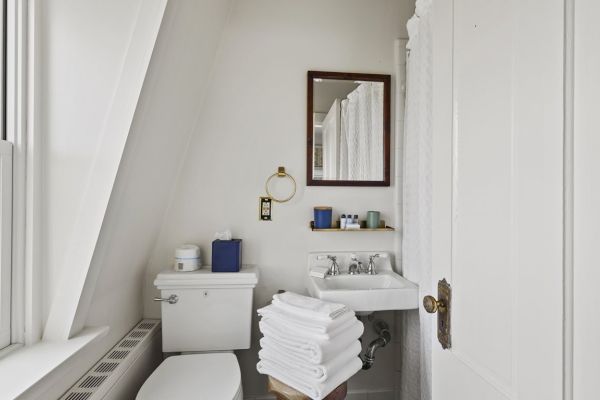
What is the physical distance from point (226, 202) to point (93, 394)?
1.01m

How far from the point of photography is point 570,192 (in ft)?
1.47

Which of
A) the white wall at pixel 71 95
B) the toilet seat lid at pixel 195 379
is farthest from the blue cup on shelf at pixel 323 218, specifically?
the white wall at pixel 71 95

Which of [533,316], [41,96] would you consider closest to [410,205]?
[533,316]

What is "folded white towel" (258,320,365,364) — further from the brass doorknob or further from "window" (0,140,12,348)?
"window" (0,140,12,348)

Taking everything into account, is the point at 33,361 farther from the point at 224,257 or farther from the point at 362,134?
the point at 362,134

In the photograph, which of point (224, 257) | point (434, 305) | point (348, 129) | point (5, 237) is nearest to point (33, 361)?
point (5, 237)

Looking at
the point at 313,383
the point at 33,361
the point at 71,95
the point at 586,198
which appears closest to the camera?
the point at 586,198

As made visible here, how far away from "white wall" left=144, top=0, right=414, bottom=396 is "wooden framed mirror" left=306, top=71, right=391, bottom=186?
2.3 inches

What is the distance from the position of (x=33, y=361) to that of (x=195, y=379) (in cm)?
57

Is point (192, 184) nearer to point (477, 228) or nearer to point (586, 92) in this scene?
point (477, 228)

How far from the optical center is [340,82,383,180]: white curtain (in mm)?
1795

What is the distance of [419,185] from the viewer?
57.8 inches

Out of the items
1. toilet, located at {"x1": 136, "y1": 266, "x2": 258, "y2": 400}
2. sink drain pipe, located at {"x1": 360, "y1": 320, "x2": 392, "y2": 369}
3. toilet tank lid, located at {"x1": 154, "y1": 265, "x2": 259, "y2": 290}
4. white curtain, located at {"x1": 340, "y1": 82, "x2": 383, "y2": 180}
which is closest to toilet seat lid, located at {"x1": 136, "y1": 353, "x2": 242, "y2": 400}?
toilet, located at {"x1": 136, "y1": 266, "x2": 258, "y2": 400}

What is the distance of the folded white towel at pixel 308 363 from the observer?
3.68ft
